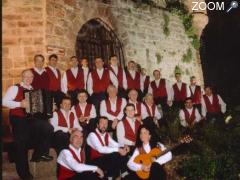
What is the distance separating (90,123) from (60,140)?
0.84 meters

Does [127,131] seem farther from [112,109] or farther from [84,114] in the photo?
[84,114]

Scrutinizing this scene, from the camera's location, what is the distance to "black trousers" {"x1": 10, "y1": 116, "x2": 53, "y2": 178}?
554 cm

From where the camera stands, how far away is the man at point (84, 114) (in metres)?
6.87

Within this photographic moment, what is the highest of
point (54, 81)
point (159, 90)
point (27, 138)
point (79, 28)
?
point (79, 28)

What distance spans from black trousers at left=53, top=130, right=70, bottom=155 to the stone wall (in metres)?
2.74

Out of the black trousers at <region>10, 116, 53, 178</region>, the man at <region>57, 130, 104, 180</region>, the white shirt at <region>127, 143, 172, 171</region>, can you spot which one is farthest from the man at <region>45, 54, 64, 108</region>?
the white shirt at <region>127, 143, 172, 171</region>

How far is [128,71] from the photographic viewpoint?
8.73m

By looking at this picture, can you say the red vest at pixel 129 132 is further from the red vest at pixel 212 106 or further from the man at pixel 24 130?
the red vest at pixel 212 106

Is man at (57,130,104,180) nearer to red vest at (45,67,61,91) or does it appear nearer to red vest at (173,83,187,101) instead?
red vest at (45,67,61,91)

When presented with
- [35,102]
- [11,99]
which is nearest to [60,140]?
[35,102]

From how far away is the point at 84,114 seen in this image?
6961 millimetres

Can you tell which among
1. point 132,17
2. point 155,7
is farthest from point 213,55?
point 132,17

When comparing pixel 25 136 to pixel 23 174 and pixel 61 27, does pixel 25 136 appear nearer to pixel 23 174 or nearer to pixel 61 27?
pixel 23 174

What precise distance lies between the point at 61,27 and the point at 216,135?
473cm
